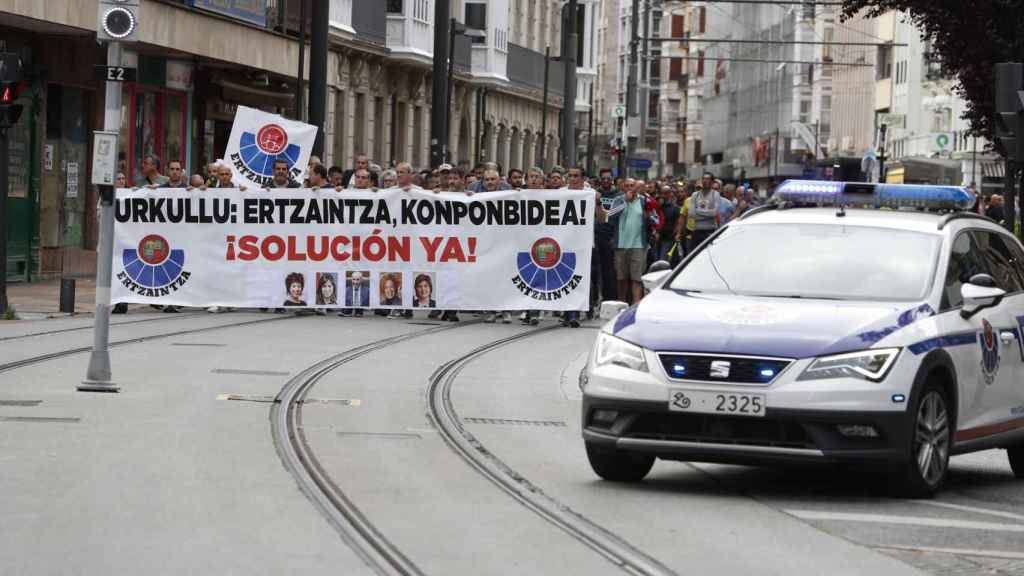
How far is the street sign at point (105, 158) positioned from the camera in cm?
1484

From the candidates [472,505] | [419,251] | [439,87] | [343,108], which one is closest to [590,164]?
[343,108]

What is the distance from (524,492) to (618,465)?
2.47ft

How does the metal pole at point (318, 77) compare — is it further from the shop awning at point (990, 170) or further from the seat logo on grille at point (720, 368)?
the shop awning at point (990, 170)

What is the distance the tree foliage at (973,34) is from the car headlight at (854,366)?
21.2 m

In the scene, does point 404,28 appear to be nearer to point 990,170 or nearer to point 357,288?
point 357,288

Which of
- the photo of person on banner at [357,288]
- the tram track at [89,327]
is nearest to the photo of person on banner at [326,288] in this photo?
the photo of person on banner at [357,288]

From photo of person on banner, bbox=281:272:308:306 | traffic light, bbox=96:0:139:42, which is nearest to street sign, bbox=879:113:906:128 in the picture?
photo of person on banner, bbox=281:272:308:306

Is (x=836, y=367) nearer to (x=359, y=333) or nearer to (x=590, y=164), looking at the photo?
(x=359, y=333)

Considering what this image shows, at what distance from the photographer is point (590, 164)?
90188mm

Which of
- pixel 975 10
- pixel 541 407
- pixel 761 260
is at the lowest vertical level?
pixel 541 407

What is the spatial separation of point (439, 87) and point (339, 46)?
12527 mm

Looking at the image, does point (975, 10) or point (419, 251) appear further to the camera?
point (975, 10)

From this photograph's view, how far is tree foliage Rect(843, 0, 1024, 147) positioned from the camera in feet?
103

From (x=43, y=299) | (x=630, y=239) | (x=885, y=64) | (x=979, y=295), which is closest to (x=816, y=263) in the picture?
(x=979, y=295)
